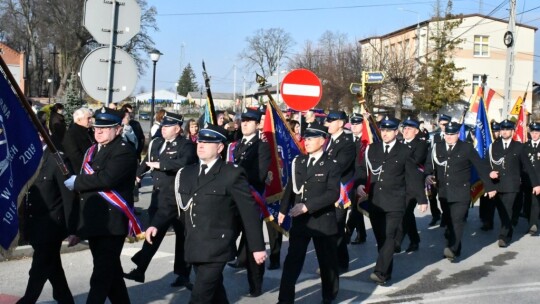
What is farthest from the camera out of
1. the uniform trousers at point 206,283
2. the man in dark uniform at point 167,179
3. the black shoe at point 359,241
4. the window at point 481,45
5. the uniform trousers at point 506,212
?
the window at point 481,45

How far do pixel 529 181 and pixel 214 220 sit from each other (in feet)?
28.9

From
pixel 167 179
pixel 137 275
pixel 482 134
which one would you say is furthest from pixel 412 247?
pixel 137 275

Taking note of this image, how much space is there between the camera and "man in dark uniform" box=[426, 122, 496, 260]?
10062mm

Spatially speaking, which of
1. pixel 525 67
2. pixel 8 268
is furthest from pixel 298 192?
pixel 525 67

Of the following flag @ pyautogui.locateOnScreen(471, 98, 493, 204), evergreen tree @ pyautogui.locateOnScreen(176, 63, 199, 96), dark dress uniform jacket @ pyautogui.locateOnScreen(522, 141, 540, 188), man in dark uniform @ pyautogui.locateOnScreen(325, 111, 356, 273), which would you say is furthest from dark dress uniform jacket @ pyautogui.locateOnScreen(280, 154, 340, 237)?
evergreen tree @ pyautogui.locateOnScreen(176, 63, 199, 96)

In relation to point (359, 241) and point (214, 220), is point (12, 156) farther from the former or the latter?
point (359, 241)

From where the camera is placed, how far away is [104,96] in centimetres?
866

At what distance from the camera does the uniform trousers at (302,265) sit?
269 inches

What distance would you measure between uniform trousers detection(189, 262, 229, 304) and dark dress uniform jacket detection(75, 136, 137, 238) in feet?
2.82

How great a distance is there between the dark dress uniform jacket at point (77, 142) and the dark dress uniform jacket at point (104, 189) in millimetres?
2541

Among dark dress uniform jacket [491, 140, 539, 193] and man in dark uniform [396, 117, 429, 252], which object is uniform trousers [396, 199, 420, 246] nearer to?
man in dark uniform [396, 117, 429, 252]

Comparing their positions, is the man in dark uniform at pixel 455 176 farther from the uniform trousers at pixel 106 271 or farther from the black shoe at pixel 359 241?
the uniform trousers at pixel 106 271

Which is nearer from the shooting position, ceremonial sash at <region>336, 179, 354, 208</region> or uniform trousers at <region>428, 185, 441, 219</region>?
ceremonial sash at <region>336, 179, 354, 208</region>

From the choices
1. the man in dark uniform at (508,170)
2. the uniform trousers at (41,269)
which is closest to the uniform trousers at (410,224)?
the man in dark uniform at (508,170)
